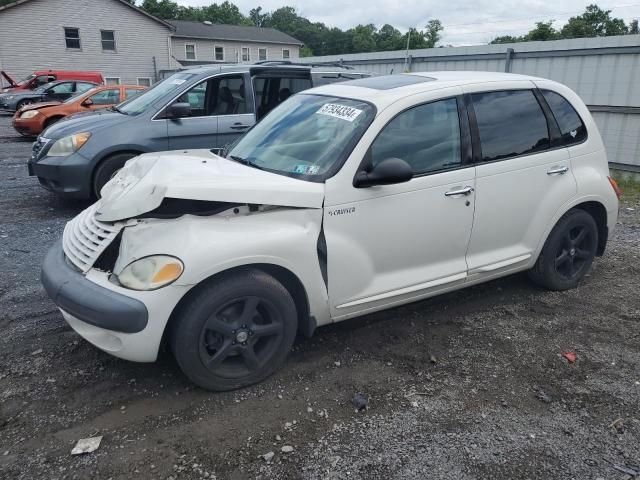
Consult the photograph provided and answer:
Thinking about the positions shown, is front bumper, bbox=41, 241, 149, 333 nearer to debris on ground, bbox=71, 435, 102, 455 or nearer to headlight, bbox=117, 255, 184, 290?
headlight, bbox=117, 255, 184, 290

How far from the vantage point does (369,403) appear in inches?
122

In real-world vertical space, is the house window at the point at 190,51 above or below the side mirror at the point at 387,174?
above

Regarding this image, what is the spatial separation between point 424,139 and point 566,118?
1546 mm

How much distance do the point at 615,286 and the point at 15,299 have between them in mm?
5351

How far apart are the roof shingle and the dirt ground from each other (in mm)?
42463

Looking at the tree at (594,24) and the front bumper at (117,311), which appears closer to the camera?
the front bumper at (117,311)

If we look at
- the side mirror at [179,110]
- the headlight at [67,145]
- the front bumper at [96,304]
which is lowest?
the front bumper at [96,304]

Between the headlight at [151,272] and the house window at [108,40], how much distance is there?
3373cm

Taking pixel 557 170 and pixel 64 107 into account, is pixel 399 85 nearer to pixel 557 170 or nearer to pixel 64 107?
pixel 557 170

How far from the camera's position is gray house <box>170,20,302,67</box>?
42375 mm

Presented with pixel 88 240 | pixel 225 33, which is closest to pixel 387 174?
pixel 88 240

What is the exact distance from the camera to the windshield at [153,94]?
7.10m

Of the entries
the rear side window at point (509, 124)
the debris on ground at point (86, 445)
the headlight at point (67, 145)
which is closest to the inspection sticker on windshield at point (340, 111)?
the rear side window at point (509, 124)

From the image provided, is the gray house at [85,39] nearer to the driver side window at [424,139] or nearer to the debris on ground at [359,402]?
the driver side window at [424,139]
